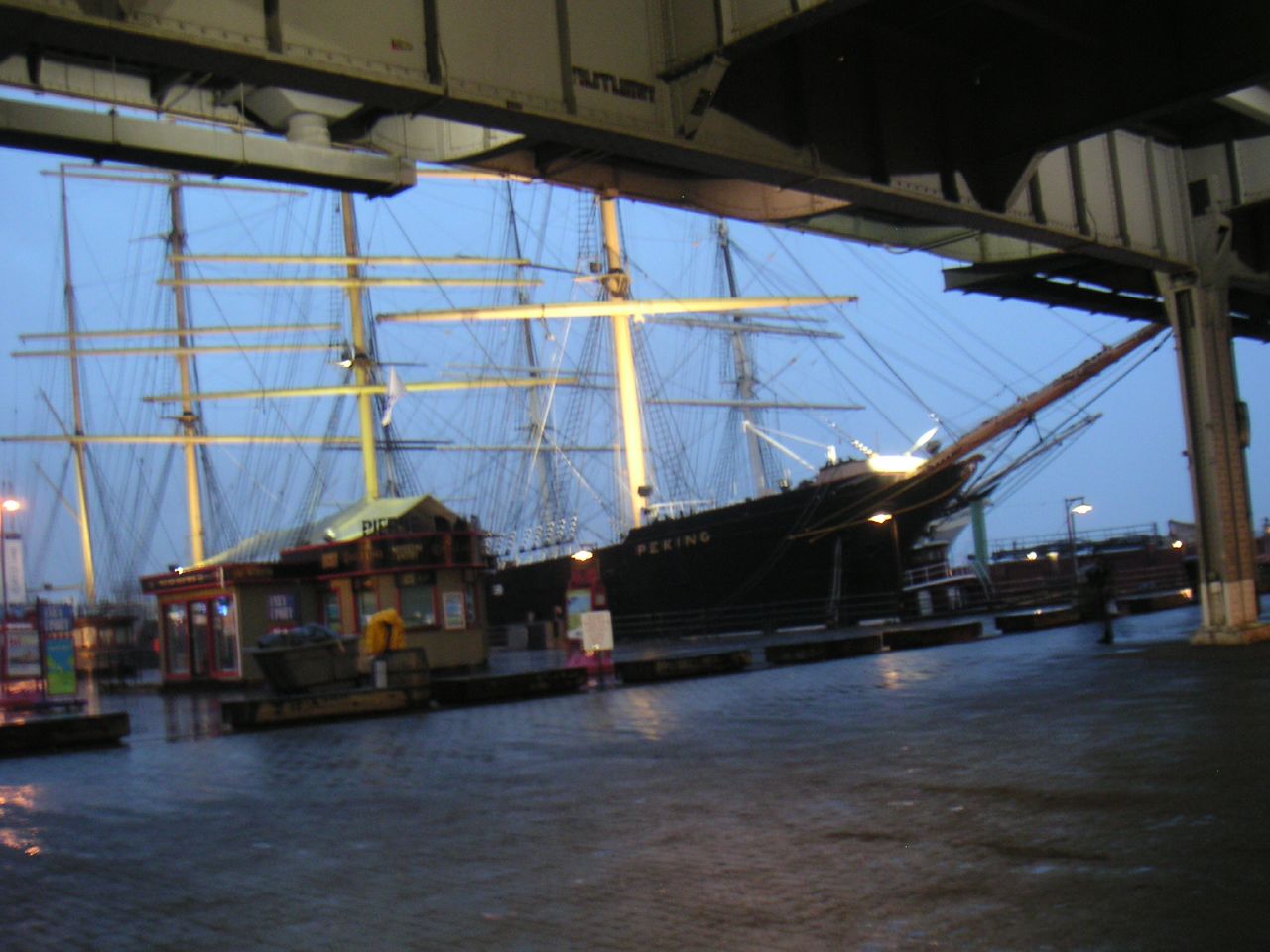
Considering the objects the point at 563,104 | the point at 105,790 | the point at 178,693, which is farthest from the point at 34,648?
the point at 563,104

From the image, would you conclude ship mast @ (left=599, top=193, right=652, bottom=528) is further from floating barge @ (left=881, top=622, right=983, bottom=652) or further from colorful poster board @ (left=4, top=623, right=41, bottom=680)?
colorful poster board @ (left=4, top=623, right=41, bottom=680)

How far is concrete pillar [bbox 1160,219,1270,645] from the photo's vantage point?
18281 mm

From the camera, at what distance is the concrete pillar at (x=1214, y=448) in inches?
720

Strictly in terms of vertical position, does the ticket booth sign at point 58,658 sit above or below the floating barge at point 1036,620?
above

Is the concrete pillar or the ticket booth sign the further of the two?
the ticket booth sign

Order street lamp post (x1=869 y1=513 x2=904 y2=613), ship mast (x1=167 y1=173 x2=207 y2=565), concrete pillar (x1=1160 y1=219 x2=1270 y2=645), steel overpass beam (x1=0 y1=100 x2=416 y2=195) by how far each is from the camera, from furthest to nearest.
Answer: ship mast (x1=167 y1=173 x2=207 y2=565) < street lamp post (x1=869 y1=513 x2=904 y2=613) < concrete pillar (x1=1160 y1=219 x2=1270 y2=645) < steel overpass beam (x1=0 y1=100 x2=416 y2=195)

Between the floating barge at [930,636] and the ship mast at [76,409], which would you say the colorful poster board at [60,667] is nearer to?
the floating barge at [930,636]

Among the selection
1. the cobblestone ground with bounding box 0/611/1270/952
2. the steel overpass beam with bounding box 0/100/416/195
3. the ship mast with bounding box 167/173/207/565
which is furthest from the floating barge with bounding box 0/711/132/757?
the ship mast with bounding box 167/173/207/565

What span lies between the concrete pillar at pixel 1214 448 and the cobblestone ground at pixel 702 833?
478 cm

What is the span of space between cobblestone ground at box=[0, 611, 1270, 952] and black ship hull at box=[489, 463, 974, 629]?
24.5m

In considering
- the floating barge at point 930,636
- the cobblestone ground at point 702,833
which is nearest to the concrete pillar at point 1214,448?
the cobblestone ground at point 702,833

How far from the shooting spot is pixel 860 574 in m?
39.4

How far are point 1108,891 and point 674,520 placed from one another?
38931mm

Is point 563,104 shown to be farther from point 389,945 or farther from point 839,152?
point 389,945
